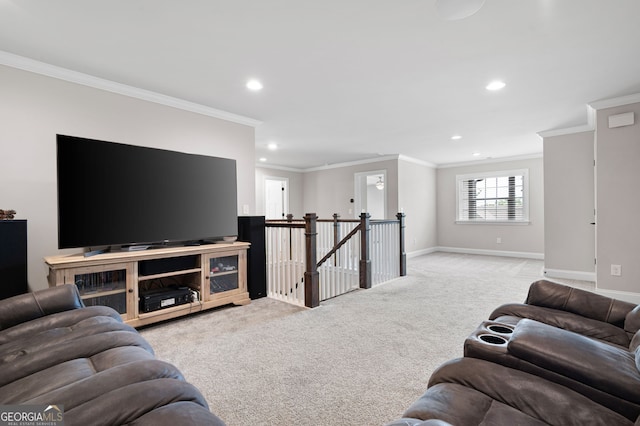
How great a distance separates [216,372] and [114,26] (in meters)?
2.47

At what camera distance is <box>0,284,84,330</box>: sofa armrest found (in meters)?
1.62

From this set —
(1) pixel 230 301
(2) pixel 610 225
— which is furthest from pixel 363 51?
(2) pixel 610 225

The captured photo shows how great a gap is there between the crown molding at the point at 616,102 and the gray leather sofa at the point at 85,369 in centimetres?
495

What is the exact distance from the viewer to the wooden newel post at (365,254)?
14.3 ft

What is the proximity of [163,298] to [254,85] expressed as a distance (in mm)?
2275

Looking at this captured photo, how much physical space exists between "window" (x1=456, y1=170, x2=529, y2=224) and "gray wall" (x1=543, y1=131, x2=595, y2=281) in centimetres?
195

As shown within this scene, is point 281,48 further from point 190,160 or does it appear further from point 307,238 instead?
point 307,238

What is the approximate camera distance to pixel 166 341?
2537 mm

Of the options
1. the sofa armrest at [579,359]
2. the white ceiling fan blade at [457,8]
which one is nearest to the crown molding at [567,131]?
the white ceiling fan blade at [457,8]

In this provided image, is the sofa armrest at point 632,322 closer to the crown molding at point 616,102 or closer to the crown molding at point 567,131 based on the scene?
the crown molding at point 616,102

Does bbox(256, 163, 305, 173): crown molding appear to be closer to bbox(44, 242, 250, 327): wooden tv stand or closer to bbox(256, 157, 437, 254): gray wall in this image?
bbox(256, 157, 437, 254): gray wall

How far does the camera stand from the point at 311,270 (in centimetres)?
347

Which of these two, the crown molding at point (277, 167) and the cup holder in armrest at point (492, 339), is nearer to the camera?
the cup holder in armrest at point (492, 339)

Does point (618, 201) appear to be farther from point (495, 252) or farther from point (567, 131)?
point (495, 252)
